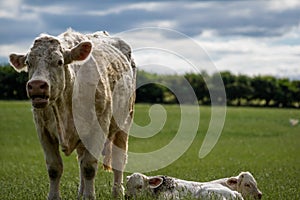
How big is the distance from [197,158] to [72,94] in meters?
12.5

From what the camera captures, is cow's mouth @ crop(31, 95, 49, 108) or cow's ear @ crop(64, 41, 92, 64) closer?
cow's mouth @ crop(31, 95, 49, 108)

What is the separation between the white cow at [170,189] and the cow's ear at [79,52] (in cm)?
205

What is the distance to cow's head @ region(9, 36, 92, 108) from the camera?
7715mm

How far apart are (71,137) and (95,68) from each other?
1090 millimetres

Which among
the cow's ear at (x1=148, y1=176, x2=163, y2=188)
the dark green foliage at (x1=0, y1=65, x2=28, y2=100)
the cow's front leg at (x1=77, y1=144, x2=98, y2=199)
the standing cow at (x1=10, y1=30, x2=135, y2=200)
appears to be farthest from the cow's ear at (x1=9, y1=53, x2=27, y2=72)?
the dark green foliage at (x1=0, y1=65, x2=28, y2=100)

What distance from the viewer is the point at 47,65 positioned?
796 centimetres

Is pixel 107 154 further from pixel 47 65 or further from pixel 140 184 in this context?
pixel 47 65

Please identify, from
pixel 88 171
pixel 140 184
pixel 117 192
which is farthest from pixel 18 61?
pixel 117 192

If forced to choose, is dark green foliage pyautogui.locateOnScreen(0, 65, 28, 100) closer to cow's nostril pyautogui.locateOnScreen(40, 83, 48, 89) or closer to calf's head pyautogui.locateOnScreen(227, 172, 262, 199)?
calf's head pyautogui.locateOnScreen(227, 172, 262, 199)

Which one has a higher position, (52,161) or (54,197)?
(52,161)

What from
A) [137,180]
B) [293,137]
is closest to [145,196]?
[137,180]

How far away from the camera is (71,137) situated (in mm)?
8898

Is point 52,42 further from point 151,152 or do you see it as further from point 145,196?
point 151,152

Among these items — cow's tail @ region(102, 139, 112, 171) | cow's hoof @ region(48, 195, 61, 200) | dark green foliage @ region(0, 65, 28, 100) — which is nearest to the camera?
cow's hoof @ region(48, 195, 61, 200)
